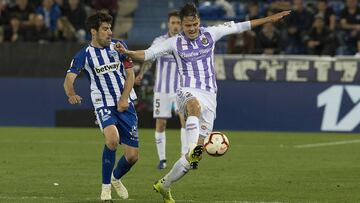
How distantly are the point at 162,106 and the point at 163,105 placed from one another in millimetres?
27

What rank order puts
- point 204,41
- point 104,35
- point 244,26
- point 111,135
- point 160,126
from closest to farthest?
1. point 111,135
2. point 104,35
3. point 204,41
4. point 244,26
5. point 160,126

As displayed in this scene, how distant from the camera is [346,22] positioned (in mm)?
24484

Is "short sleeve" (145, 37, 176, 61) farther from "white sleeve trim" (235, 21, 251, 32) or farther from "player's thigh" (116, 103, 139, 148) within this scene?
"white sleeve trim" (235, 21, 251, 32)

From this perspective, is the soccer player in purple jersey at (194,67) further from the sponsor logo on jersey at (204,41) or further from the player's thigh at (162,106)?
the player's thigh at (162,106)

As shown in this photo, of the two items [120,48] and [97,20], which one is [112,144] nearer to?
[120,48]

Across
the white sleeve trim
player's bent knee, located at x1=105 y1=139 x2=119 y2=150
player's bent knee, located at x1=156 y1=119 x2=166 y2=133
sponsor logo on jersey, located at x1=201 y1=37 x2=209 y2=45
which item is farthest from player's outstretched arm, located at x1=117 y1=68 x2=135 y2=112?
player's bent knee, located at x1=156 y1=119 x2=166 y2=133

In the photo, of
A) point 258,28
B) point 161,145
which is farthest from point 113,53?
point 258,28

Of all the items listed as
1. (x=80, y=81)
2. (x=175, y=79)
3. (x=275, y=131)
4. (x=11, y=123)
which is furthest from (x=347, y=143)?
(x=11, y=123)

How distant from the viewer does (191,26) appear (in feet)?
38.8

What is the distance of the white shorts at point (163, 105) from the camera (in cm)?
1650

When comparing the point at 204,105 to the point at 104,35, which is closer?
the point at 104,35

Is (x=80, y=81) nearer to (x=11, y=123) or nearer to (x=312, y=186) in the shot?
(x=11, y=123)

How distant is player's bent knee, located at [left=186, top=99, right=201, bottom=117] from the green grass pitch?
0.95 meters

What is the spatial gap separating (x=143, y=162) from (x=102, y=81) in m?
4.96
